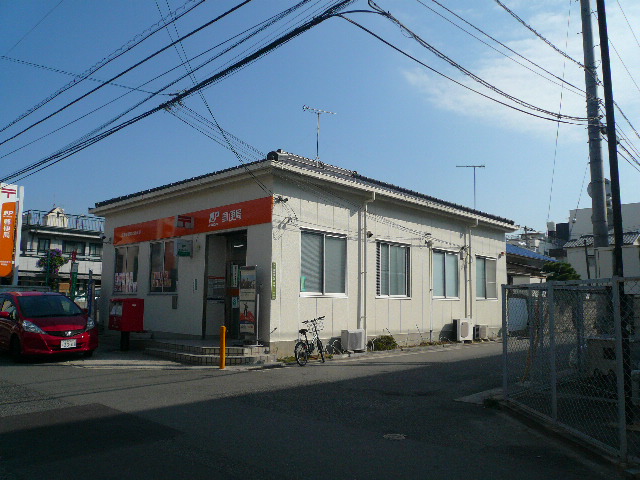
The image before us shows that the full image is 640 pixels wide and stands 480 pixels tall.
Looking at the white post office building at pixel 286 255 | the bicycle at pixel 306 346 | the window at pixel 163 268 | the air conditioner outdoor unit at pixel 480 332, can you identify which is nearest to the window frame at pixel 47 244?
the white post office building at pixel 286 255

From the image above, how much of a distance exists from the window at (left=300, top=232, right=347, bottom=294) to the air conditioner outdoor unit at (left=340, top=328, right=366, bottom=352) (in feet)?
3.98

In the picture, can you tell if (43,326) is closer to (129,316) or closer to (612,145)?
(129,316)

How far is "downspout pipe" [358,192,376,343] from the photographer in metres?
15.4

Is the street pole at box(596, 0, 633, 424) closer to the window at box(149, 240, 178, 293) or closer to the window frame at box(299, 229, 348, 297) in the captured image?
the window frame at box(299, 229, 348, 297)

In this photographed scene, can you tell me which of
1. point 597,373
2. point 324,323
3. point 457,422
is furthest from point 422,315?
point 457,422

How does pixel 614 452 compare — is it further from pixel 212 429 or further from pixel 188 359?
pixel 188 359

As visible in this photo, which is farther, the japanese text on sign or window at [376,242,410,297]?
window at [376,242,410,297]

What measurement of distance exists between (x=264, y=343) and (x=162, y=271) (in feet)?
17.7

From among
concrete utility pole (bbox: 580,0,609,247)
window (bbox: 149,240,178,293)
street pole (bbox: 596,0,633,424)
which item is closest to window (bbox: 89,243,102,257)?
window (bbox: 149,240,178,293)

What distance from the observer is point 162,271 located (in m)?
16.7

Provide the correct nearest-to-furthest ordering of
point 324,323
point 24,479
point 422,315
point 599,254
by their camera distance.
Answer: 1. point 24,479
2. point 599,254
3. point 324,323
4. point 422,315

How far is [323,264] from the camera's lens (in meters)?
14.6

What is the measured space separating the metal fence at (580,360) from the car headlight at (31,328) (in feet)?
32.7

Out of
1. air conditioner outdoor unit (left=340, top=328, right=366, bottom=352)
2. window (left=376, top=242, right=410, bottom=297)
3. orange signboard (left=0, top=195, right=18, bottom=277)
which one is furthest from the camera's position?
orange signboard (left=0, top=195, right=18, bottom=277)
